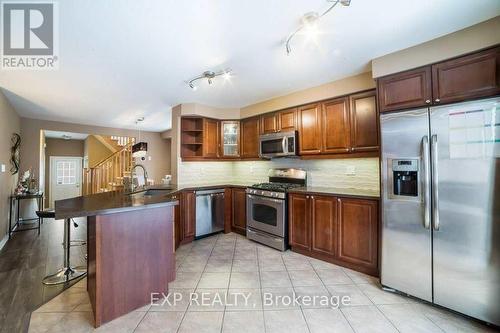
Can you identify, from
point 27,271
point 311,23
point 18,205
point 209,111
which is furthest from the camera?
point 18,205

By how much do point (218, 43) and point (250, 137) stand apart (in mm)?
2244

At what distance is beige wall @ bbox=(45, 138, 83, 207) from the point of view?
26.0 ft

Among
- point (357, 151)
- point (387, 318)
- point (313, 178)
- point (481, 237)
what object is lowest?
point (387, 318)

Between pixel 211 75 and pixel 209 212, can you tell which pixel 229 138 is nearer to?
pixel 209 212

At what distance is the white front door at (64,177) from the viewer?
8.04 m

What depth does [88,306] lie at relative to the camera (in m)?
2.00

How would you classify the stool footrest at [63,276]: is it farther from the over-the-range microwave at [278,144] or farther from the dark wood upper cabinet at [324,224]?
the over-the-range microwave at [278,144]

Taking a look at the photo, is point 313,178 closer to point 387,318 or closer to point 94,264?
point 387,318

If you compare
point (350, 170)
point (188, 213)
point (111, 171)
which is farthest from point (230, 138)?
point (111, 171)

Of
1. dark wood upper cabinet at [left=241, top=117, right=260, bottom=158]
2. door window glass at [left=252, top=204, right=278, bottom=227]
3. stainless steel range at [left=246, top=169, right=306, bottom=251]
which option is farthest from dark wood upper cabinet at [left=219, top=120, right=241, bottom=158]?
door window glass at [left=252, top=204, right=278, bottom=227]

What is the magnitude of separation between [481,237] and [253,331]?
1.92 metres

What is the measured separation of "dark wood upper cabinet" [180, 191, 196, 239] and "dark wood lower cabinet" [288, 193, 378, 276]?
63.3 inches

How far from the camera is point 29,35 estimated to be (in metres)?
1.96

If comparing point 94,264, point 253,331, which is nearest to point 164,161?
→ point 94,264
